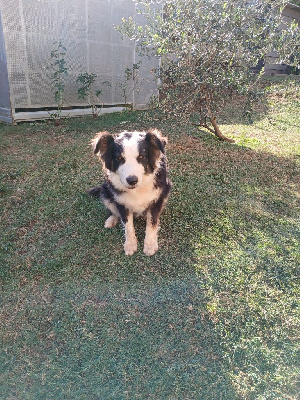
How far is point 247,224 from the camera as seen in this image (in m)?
3.65

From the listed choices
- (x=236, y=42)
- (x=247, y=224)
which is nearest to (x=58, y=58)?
(x=236, y=42)

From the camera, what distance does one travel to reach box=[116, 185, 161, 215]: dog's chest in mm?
3191

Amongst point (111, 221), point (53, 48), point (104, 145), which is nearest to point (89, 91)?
point (53, 48)

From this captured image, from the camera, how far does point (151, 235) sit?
3.27m

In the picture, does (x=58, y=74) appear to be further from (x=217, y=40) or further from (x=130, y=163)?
(x=130, y=163)

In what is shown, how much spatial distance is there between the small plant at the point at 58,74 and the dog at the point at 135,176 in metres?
4.70

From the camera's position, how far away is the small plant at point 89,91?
7.80m

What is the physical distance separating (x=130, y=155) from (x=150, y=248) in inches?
38.2

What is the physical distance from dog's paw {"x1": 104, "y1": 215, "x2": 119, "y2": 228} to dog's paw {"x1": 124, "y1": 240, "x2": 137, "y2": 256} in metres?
0.44

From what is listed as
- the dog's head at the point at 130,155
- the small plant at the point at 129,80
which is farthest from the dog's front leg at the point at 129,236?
the small plant at the point at 129,80

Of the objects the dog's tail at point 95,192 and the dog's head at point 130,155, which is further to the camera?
the dog's tail at point 95,192

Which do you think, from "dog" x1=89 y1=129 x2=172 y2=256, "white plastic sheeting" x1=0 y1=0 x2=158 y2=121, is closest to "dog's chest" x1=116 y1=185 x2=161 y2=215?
"dog" x1=89 y1=129 x2=172 y2=256

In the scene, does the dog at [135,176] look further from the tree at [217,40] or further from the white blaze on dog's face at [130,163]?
the tree at [217,40]

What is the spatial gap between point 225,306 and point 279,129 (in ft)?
19.7
